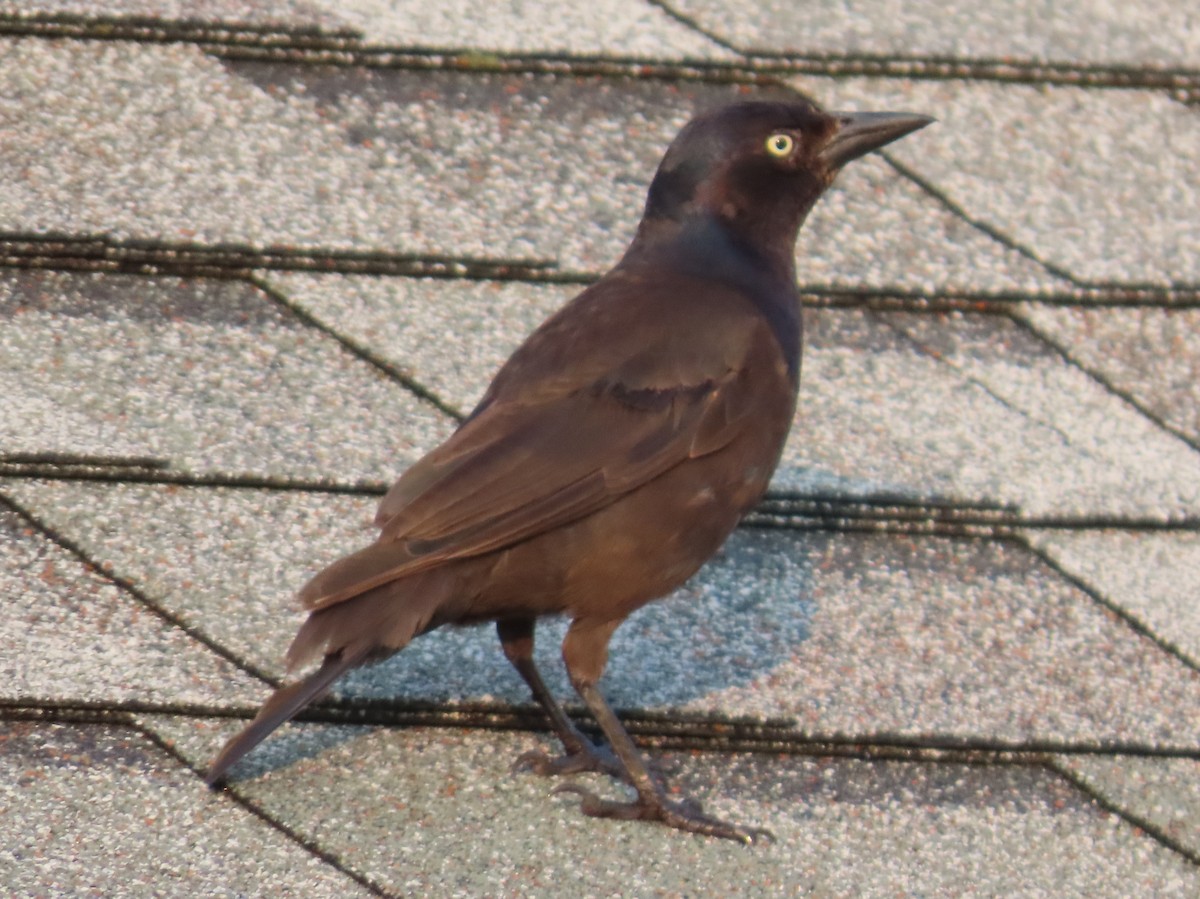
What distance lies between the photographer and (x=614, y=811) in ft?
7.13

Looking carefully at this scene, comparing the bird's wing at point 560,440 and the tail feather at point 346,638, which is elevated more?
the bird's wing at point 560,440

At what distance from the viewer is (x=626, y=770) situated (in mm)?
2311

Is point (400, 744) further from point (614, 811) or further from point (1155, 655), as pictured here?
point (1155, 655)

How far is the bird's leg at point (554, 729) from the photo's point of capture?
2.28m

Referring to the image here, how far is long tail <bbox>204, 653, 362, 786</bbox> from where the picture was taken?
2.08 metres

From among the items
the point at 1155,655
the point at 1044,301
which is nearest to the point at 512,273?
the point at 1044,301

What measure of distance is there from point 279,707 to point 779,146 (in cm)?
123

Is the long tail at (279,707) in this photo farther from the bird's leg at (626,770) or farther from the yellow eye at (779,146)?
the yellow eye at (779,146)

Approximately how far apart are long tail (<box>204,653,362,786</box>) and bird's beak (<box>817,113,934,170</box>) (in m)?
1.17

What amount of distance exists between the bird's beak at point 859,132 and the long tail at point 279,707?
1170 mm

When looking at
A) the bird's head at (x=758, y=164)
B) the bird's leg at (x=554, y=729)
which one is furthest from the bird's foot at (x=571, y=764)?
the bird's head at (x=758, y=164)

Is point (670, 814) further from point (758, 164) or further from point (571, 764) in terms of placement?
point (758, 164)

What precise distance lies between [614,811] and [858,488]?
72 centimetres

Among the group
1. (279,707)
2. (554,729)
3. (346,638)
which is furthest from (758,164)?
(279,707)
